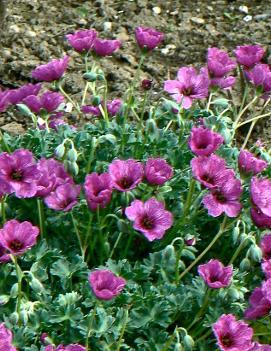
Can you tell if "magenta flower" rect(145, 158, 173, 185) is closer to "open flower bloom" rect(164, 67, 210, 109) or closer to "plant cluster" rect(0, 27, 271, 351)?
"plant cluster" rect(0, 27, 271, 351)

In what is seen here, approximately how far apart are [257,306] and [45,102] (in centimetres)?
87

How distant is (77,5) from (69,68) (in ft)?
1.62

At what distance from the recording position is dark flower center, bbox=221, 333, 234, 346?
206 cm

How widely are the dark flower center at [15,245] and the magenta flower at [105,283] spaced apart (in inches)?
9.1

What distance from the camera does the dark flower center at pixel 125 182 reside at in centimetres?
228

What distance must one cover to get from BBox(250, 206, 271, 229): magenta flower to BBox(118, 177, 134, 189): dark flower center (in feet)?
0.98

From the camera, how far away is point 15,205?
8.34ft

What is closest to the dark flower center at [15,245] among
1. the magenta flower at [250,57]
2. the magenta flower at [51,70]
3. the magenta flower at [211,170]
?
the magenta flower at [211,170]

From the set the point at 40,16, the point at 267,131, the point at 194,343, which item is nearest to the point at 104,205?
the point at 194,343

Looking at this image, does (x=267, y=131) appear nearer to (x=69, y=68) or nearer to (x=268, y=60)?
(x=268, y=60)

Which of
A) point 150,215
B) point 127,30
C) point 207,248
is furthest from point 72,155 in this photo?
point 127,30

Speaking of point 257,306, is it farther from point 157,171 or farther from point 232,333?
point 157,171

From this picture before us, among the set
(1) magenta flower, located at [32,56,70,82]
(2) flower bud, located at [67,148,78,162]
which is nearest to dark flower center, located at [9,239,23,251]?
(2) flower bud, located at [67,148,78,162]

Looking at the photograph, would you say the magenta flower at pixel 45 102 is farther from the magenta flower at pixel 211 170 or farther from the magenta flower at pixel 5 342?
the magenta flower at pixel 5 342
